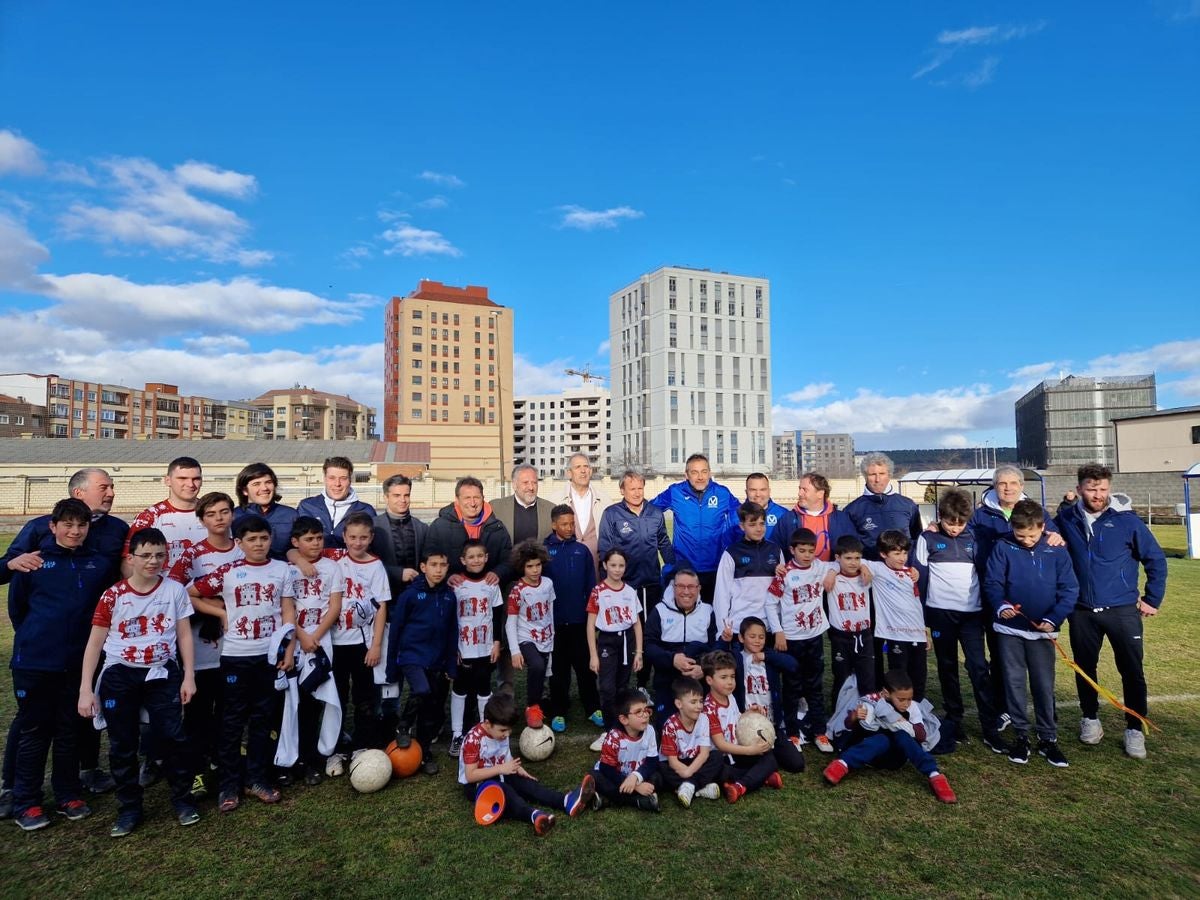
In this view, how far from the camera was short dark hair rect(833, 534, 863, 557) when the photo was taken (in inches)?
220

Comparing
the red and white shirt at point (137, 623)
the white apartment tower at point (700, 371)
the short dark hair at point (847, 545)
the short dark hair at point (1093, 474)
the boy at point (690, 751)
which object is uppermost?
the white apartment tower at point (700, 371)

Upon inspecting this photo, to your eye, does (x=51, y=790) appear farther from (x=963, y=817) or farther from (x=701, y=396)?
(x=701, y=396)

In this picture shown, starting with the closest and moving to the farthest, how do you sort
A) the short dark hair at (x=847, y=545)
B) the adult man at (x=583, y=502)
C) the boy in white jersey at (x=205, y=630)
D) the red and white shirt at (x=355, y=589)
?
the boy in white jersey at (x=205, y=630)
the red and white shirt at (x=355, y=589)
the short dark hair at (x=847, y=545)
the adult man at (x=583, y=502)

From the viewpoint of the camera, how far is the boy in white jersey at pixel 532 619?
565 cm

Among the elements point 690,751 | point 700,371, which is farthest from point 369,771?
point 700,371

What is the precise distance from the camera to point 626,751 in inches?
177

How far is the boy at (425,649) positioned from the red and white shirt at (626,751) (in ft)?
4.55

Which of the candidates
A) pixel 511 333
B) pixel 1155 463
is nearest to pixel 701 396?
pixel 511 333

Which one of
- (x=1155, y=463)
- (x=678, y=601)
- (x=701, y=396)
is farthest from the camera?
(x=701, y=396)

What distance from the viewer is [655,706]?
232 inches

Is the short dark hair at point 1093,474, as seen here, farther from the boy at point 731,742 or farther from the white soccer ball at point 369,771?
the white soccer ball at point 369,771

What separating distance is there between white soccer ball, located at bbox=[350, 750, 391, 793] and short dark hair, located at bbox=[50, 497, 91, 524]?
238cm

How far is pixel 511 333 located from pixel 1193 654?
304ft

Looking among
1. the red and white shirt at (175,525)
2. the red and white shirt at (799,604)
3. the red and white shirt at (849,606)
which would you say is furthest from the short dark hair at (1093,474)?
the red and white shirt at (175,525)
